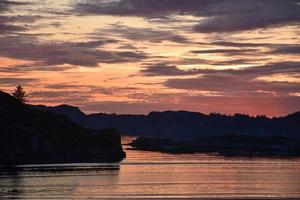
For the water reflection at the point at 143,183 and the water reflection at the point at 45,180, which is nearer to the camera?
the water reflection at the point at 143,183

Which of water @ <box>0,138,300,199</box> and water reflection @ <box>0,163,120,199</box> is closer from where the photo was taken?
water @ <box>0,138,300,199</box>

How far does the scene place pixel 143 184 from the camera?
124 metres

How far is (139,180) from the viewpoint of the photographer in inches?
5241

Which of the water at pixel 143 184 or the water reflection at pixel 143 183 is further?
the water reflection at pixel 143 183

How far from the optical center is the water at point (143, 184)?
341 ft

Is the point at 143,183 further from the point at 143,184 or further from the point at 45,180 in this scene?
the point at 45,180

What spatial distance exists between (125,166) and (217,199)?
87213mm

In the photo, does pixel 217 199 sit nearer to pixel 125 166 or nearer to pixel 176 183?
pixel 176 183

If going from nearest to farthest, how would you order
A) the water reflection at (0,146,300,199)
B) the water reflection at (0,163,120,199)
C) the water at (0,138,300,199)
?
the water at (0,138,300,199)
the water reflection at (0,146,300,199)
the water reflection at (0,163,120,199)

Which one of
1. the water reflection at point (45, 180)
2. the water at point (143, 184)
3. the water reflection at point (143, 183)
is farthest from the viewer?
the water reflection at point (45, 180)

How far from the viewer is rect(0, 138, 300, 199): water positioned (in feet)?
341

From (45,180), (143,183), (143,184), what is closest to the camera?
(143,184)

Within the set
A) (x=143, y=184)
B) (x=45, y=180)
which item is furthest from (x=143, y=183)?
(x=45, y=180)

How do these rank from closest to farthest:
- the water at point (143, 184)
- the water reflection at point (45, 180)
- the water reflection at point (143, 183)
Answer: the water at point (143, 184) → the water reflection at point (143, 183) → the water reflection at point (45, 180)
